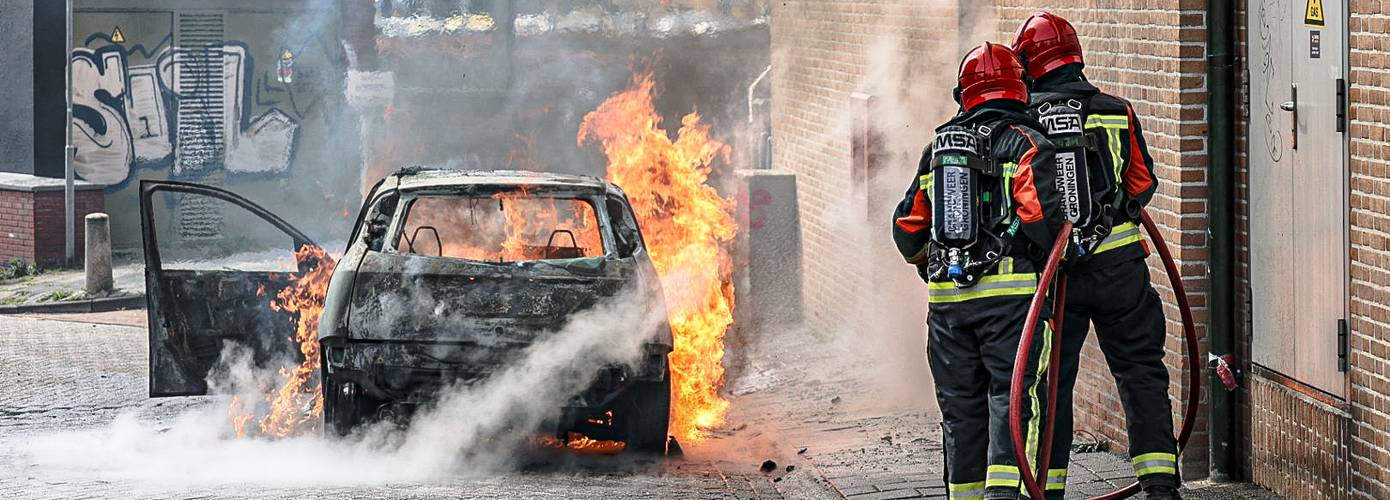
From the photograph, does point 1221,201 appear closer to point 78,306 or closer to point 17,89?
point 78,306

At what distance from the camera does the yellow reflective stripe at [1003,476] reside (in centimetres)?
531

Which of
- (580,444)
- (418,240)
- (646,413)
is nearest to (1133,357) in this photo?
(646,413)

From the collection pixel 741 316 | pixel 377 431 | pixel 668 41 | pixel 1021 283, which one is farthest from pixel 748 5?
pixel 1021 283

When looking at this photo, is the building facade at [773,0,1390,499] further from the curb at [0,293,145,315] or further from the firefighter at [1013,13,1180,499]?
the curb at [0,293,145,315]

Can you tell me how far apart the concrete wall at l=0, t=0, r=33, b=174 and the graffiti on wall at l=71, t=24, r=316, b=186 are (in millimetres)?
568

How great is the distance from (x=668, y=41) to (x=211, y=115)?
603cm

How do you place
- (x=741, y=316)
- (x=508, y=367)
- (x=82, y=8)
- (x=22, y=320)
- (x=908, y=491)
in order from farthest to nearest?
(x=82, y=8), (x=22, y=320), (x=741, y=316), (x=508, y=367), (x=908, y=491)

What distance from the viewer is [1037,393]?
523 centimetres

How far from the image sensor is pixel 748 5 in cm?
2166

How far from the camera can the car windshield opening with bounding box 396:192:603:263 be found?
27.4 ft

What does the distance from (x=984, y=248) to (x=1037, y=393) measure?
0.49 meters

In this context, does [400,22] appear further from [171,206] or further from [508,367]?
[508,367]

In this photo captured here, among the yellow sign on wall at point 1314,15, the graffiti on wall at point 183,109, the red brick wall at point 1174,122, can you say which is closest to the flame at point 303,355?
the red brick wall at point 1174,122

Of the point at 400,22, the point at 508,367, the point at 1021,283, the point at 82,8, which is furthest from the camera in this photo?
the point at 400,22
